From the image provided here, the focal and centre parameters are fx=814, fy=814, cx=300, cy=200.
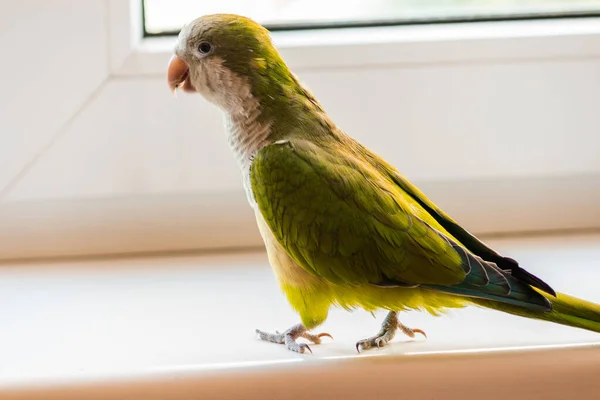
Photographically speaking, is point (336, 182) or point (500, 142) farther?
point (500, 142)

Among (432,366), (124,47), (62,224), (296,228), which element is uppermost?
(124,47)

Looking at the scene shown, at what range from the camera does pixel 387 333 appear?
2.11 feet

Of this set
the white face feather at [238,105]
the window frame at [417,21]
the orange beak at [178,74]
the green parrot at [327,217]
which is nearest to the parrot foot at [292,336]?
the green parrot at [327,217]

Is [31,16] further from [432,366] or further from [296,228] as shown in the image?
[432,366]

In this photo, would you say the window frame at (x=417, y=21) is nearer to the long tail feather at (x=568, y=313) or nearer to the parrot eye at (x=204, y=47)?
the parrot eye at (x=204, y=47)

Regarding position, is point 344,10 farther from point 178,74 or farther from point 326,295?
point 326,295

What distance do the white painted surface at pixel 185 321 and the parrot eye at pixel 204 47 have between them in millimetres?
225

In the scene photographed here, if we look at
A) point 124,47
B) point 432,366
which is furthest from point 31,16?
Result: point 432,366

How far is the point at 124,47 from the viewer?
30.7 inches

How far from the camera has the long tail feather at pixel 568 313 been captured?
1.98 feet

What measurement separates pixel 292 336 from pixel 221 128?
0.89 ft

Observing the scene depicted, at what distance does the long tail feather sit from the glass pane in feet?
1.24

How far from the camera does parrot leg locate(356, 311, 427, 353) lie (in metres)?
0.63

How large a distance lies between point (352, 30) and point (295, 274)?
1.08ft
